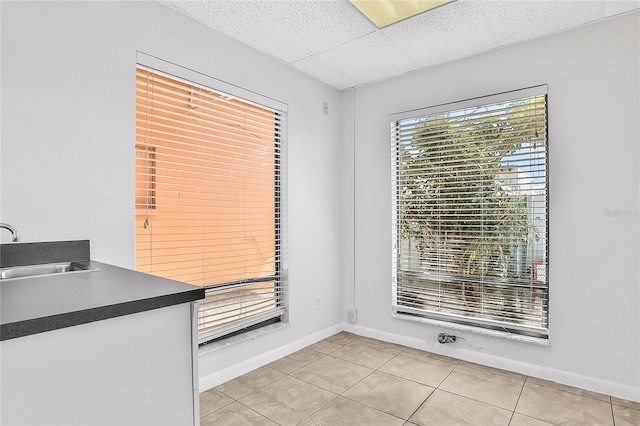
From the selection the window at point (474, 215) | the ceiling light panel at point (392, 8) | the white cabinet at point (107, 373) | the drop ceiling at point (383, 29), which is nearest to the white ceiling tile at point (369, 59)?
the drop ceiling at point (383, 29)

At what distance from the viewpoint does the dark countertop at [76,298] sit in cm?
84

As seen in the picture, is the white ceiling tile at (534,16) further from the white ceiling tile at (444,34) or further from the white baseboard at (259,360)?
the white baseboard at (259,360)

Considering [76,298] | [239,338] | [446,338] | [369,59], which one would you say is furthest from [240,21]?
[446,338]

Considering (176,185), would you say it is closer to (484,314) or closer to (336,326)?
(336,326)

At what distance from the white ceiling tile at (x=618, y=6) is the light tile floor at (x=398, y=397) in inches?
97.3

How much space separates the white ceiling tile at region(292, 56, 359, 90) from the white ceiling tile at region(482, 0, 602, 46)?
1312mm

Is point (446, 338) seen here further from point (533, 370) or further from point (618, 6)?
point (618, 6)

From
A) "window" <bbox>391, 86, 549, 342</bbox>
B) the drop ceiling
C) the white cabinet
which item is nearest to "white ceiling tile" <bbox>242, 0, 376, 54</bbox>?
the drop ceiling

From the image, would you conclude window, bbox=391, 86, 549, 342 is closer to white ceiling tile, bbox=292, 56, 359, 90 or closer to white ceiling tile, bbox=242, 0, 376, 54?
white ceiling tile, bbox=292, 56, 359, 90

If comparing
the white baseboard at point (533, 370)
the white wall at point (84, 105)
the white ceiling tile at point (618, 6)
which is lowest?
the white baseboard at point (533, 370)

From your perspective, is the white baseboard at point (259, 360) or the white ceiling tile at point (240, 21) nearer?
the white ceiling tile at point (240, 21)

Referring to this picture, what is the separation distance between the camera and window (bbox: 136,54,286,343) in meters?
2.28

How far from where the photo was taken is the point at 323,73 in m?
3.35

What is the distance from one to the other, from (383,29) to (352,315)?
8.47 ft
